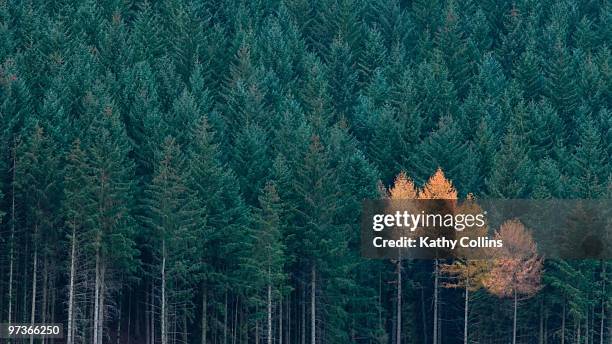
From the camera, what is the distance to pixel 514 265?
65.3m

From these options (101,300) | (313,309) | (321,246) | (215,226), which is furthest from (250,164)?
(101,300)

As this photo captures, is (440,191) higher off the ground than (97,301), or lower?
higher

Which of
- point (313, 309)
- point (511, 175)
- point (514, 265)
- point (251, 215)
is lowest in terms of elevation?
point (313, 309)

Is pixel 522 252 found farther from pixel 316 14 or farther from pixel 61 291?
pixel 316 14

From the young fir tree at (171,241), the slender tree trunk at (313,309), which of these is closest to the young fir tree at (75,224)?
the young fir tree at (171,241)

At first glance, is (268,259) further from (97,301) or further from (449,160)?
(449,160)

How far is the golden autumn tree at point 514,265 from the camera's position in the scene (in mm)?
64938

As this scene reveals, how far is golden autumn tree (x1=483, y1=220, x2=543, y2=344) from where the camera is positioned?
6494 centimetres

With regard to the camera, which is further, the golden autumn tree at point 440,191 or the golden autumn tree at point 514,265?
the golden autumn tree at point 440,191

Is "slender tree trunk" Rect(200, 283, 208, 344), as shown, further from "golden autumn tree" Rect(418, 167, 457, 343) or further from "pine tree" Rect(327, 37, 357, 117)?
"pine tree" Rect(327, 37, 357, 117)

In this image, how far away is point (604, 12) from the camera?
134m

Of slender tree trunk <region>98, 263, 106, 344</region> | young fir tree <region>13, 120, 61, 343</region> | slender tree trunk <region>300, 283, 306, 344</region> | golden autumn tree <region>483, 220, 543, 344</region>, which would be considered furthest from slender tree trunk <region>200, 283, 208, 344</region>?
golden autumn tree <region>483, 220, 543, 344</region>

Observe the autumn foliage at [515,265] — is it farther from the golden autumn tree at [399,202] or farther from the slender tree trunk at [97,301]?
the slender tree trunk at [97,301]

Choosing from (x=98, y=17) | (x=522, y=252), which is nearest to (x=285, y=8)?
(x=98, y=17)
